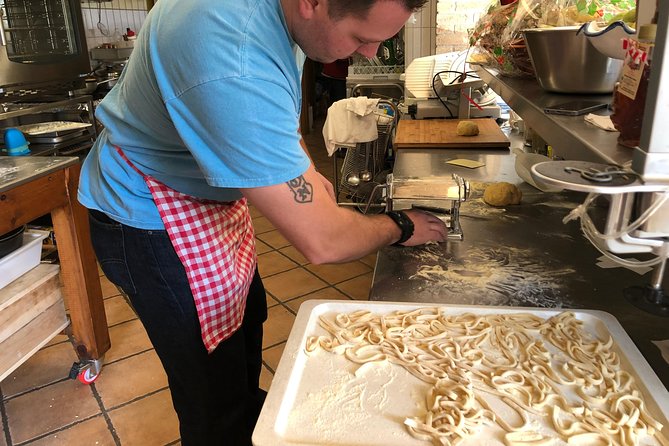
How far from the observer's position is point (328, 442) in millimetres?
731

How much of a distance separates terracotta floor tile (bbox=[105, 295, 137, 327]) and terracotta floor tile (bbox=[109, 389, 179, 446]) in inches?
25.8

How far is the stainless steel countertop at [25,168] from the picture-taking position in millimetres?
1693

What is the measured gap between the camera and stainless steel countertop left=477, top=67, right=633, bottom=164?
2.22 feet

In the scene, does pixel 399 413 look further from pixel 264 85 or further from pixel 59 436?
pixel 59 436

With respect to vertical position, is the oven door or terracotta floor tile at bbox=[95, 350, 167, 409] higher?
the oven door

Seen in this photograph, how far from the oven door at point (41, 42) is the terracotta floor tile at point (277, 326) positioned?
1.83 m

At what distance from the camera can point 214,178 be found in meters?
0.86

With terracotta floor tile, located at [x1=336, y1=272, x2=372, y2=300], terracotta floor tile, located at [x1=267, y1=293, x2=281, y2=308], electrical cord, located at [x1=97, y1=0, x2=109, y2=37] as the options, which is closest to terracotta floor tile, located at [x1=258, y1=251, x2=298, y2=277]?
terracotta floor tile, located at [x1=267, y1=293, x2=281, y2=308]

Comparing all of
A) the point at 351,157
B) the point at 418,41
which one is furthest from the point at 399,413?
the point at 418,41

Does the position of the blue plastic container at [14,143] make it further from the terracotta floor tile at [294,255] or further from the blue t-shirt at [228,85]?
the blue t-shirt at [228,85]

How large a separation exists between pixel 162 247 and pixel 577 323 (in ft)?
2.81

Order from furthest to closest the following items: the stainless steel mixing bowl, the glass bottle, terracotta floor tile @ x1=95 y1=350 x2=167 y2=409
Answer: terracotta floor tile @ x1=95 y1=350 x2=167 y2=409 → the stainless steel mixing bowl → the glass bottle

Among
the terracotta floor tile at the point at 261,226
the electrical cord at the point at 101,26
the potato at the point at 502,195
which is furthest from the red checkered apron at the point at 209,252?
the electrical cord at the point at 101,26

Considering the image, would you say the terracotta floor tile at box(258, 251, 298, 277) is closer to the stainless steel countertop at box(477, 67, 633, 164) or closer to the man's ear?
the stainless steel countertop at box(477, 67, 633, 164)
